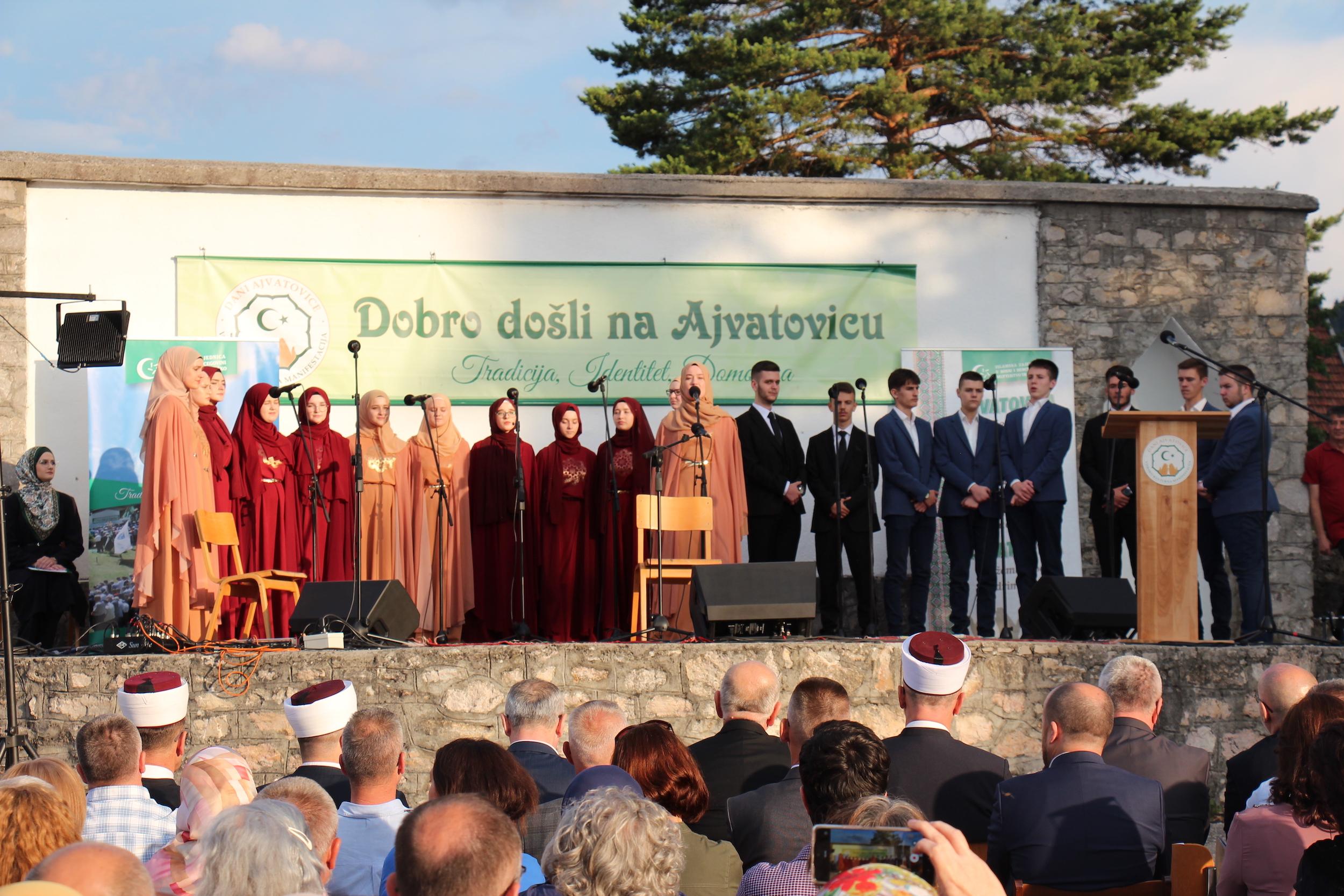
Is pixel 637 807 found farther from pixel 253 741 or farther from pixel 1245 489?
pixel 1245 489

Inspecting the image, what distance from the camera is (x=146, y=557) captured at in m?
8.02

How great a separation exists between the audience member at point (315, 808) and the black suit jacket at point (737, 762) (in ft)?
4.44

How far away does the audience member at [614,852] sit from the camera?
8.00 feet

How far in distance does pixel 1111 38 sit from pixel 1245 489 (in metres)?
11.7

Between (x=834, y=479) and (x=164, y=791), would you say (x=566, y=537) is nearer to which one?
(x=834, y=479)

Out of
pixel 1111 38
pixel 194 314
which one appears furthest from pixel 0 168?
pixel 1111 38

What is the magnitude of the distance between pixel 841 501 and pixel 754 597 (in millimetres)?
1972

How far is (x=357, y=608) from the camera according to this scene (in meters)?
7.13

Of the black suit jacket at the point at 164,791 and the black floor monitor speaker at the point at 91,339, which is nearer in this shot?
the black suit jacket at the point at 164,791

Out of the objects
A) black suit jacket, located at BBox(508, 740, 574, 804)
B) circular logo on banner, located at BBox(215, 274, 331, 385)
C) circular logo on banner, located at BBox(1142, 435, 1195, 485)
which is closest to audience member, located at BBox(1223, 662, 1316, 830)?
black suit jacket, located at BBox(508, 740, 574, 804)

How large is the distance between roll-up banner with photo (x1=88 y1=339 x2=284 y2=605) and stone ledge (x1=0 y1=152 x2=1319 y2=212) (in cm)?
132

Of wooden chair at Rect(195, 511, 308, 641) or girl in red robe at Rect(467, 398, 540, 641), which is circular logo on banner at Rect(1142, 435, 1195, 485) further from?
wooden chair at Rect(195, 511, 308, 641)

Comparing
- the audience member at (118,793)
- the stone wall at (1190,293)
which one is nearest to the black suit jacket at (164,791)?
the audience member at (118,793)

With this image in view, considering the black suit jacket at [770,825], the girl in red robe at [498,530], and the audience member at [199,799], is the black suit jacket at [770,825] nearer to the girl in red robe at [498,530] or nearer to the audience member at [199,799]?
the audience member at [199,799]
